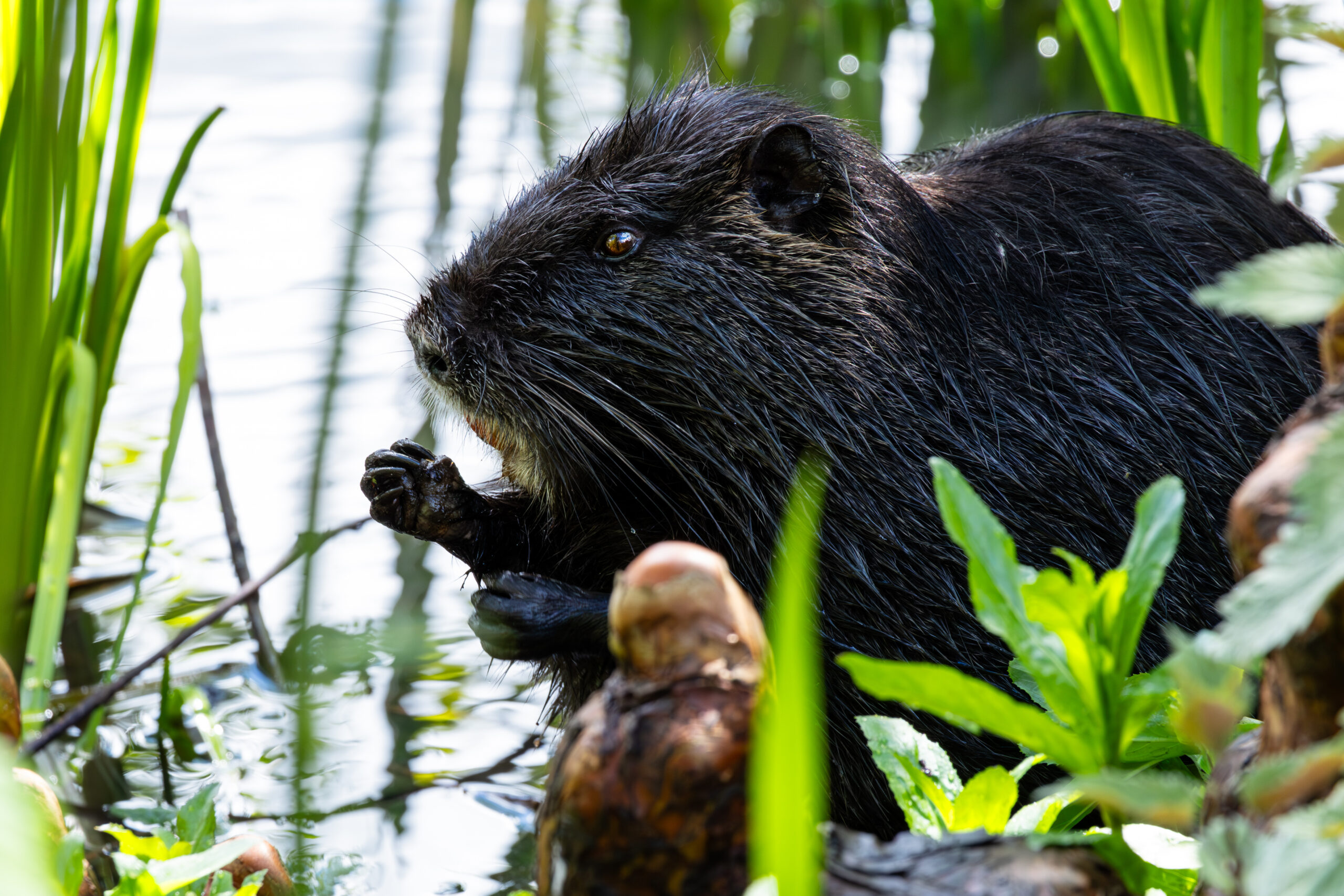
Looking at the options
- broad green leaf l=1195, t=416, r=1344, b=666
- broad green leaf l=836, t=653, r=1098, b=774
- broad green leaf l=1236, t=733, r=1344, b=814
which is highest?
broad green leaf l=1195, t=416, r=1344, b=666

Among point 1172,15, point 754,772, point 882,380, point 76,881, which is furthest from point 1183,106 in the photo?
point 76,881

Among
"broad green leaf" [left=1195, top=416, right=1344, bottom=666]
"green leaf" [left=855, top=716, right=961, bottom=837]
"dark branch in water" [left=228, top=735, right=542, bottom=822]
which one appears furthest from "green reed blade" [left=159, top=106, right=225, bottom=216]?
"broad green leaf" [left=1195, top=416, right=1344, bottom=666]

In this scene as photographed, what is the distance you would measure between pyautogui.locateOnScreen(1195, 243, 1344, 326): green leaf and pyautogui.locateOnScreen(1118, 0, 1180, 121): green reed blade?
2.01 m

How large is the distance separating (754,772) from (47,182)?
1845 millimetres

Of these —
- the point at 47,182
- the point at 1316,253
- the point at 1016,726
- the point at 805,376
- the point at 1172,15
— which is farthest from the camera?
the point at 1172,15

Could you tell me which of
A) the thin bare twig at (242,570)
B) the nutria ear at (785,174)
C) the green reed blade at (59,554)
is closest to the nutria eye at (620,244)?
the nutria ear at (785,174)

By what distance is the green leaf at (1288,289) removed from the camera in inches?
33.3

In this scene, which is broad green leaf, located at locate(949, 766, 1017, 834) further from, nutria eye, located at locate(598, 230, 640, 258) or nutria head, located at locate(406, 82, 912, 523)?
nutria eye, located at locate(598, 230, 640, 258)

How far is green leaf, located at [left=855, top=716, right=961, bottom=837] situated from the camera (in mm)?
1306

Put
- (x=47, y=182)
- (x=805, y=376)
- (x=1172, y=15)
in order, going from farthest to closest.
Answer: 1. (x=1172, y=15)
2. (x=47, y=182)
3. (x=805, y=376)

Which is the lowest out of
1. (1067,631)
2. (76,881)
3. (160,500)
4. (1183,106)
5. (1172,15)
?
(76,881)

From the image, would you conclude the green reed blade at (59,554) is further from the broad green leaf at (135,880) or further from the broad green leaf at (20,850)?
the broad green leaf at (20,850)

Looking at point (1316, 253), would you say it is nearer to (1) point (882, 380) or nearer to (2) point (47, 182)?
(1) point (882, 380)

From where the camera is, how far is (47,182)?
2.19m
